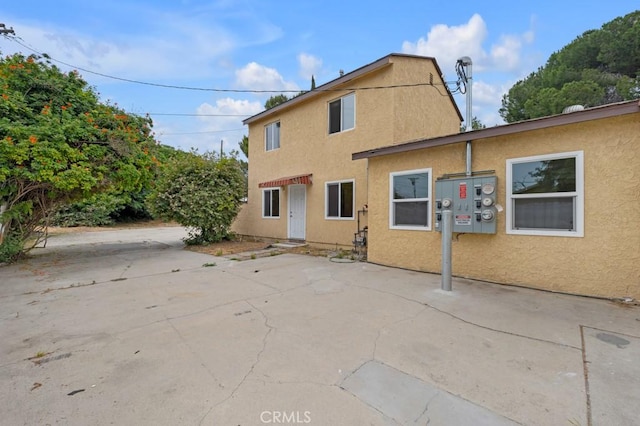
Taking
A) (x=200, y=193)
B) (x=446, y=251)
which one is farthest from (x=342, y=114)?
(x=446, y=251)

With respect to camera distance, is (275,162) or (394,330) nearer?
(394,330)

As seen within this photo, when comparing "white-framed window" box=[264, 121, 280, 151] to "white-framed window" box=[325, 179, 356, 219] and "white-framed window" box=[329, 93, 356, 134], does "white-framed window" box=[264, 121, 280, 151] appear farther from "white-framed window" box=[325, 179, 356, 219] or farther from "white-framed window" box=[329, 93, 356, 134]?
"white-framed window" box=[325, 179, 356, 219]

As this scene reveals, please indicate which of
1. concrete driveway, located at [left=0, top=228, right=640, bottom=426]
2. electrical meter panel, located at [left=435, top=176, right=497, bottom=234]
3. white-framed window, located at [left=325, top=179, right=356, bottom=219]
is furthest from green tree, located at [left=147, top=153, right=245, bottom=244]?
electrical meter panel, located at [left=435, top=176, right=497, bottom=234]

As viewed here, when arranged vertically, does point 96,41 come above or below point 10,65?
above

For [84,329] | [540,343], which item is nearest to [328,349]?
[540,343]

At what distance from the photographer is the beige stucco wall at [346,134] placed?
9289 mm

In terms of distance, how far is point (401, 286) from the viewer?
226 inches

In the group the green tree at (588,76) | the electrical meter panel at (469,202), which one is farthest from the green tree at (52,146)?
the green tree at (588,76)

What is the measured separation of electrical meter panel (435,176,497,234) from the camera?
5.64m

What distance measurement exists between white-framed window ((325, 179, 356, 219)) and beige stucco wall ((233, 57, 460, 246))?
173 millimetres

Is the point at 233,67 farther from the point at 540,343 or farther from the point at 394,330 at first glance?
the point at 540,343

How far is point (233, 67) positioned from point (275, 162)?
5.43 meters

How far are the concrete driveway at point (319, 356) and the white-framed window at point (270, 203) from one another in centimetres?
718

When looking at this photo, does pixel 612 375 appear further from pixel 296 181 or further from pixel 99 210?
pixel 99 210
